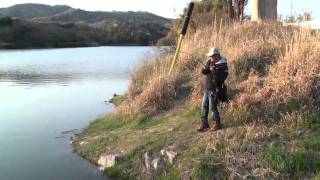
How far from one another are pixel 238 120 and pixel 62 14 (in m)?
163

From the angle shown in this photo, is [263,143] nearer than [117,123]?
Yes

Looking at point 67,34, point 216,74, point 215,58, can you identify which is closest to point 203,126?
point 216,74

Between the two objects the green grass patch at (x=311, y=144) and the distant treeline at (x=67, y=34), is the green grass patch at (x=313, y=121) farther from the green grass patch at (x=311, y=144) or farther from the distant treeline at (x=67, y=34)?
the distant treeline at (x=67, y=34)

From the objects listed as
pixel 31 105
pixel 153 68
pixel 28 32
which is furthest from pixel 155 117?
pixel 28 32

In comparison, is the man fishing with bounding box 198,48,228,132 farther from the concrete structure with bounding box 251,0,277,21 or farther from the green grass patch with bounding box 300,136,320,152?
the concrete structure with bounding box 251,0,277,21

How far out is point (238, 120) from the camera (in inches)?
449

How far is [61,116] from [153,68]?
3.76 m

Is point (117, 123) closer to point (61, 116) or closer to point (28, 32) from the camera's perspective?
point (61, 116)

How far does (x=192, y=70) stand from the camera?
16.0 m

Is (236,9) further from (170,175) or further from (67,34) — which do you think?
(67,34)

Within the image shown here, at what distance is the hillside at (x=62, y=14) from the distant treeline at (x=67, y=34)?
58621 millimetres

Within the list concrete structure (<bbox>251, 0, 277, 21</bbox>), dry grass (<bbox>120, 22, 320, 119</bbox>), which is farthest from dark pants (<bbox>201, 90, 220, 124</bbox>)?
concrete structure (<bbox>251, 0, 277, 21</bbox>)

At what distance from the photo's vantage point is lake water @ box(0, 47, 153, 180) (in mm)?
12711

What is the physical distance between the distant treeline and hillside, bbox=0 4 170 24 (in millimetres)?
58621
